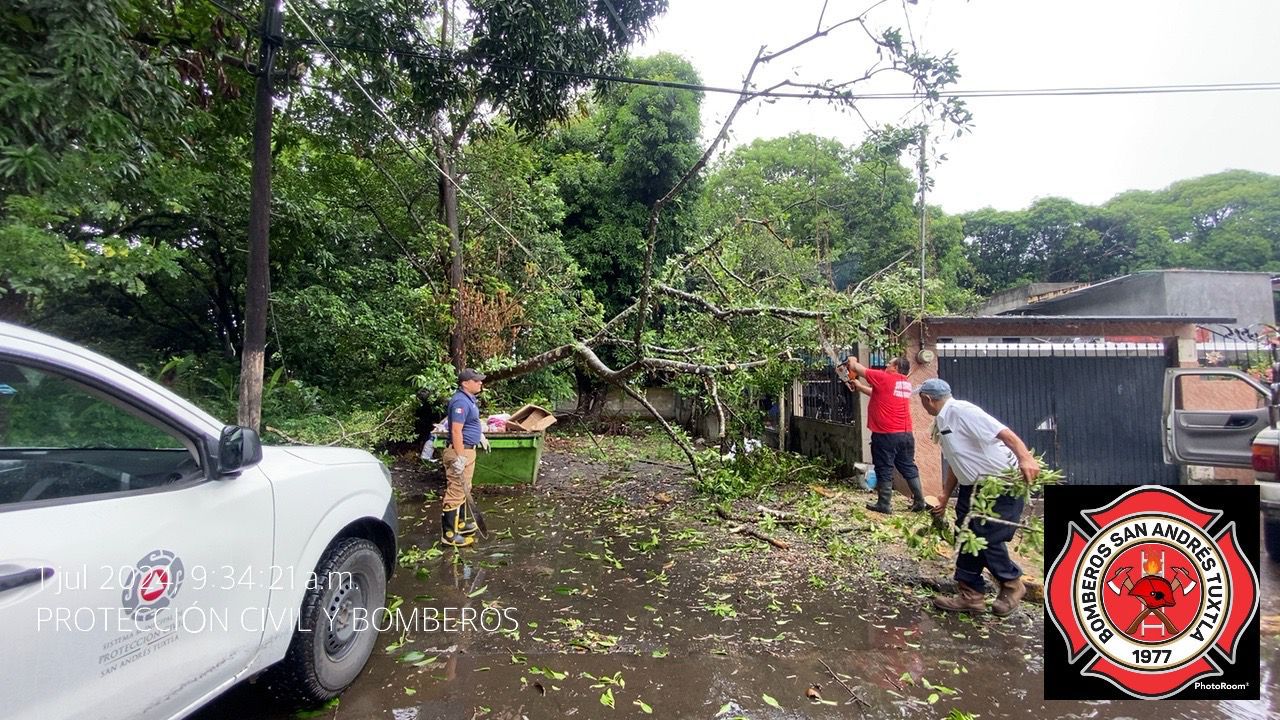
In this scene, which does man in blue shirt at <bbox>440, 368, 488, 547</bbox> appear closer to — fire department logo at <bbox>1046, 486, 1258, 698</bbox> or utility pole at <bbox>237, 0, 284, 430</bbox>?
utility pole at <bbox>237, 0, 284, 430</bbox>

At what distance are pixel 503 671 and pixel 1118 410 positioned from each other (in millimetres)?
7949

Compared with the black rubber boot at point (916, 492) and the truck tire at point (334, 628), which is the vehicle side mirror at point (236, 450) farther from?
the black rubber boot at point (916, 492)

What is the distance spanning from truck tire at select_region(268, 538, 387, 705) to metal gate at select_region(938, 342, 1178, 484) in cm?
687

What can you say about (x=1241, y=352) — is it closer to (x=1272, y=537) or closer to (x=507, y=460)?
(x=1272, y=537)

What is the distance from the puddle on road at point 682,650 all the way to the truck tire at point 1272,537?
375 millimetres

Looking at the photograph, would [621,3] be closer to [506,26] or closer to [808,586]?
[506,26]

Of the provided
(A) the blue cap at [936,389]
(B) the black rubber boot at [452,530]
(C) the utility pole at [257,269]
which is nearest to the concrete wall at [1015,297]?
(A) the blue cap at [936,389]

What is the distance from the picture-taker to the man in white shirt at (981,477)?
3.99 m

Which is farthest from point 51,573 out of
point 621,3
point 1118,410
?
point 1118,410

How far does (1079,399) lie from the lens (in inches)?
300

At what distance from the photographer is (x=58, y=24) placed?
4105 millimetres

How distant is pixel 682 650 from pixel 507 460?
4.83m

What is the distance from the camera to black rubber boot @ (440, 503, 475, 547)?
571 centimetres

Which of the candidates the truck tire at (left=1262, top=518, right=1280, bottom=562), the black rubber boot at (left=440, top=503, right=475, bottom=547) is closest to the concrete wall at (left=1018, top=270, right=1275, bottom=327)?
the truck tire at (left=1262, top=518, right=1280, bottom=562)
